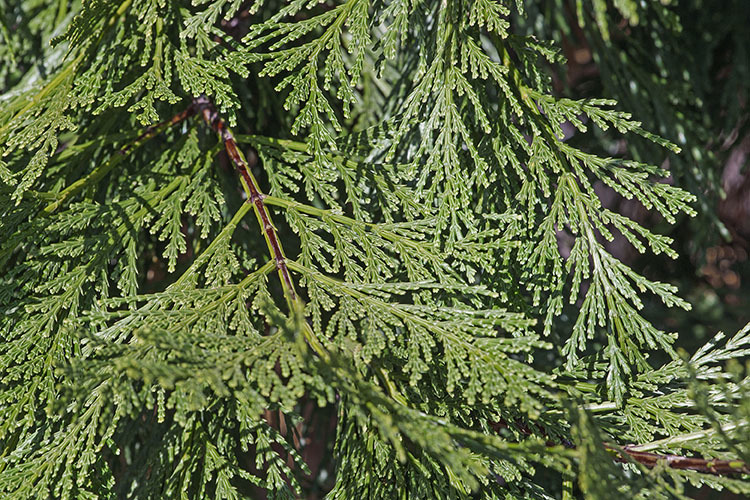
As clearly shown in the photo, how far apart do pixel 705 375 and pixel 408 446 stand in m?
0.67

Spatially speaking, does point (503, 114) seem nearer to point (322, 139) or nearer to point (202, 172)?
point (322, 139)

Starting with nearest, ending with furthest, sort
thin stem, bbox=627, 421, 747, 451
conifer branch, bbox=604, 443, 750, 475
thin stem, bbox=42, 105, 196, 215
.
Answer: conifer branch, bbox=604, 443, 750, 475
thin stem, bbox=627, 421, 747, 451
thin stem, bbox=42, 105, 196, 215

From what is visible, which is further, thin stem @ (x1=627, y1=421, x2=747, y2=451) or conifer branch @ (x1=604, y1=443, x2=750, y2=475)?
thin stem @ (x1=627, y1=421, x2=747, y2=451)

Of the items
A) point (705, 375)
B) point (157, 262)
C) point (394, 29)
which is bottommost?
point (705, 375)

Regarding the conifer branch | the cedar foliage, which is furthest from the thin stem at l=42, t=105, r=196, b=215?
the conifer branch

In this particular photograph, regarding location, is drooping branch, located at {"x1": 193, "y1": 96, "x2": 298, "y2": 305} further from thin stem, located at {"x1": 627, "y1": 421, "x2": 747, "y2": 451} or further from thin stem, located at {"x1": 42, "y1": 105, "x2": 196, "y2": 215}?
thin stem, located at {"x1": 627, "y1": 421, "x2": 747, "y2": 451}

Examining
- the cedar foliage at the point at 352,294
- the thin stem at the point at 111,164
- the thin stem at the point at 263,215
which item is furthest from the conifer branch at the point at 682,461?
the thin stem at the point at 111,164

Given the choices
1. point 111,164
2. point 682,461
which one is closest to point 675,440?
point 682,461

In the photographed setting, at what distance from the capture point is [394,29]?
1454mm

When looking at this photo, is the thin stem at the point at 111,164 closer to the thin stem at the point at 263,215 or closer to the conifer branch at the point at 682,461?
the thin stem at the point at 263,215

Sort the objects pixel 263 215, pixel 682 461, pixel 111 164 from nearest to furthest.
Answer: pixel 682 461, pixel 263 215, pixel 111 164

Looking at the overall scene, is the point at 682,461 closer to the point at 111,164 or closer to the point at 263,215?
the point at 263,215

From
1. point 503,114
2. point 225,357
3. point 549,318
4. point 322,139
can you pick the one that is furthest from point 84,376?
point 503,114

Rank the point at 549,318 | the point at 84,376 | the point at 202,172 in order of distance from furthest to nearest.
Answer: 1. the point at 202,172
2. the point at 549,318
3. the point at 84,376
